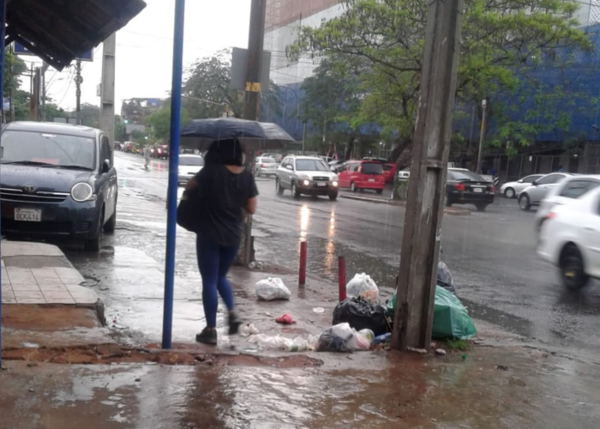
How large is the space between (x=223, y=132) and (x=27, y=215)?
4856mm

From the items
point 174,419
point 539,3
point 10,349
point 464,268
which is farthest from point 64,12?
point 539,3

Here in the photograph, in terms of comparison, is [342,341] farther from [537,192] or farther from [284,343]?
[537,192]

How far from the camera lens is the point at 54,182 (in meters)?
9.49

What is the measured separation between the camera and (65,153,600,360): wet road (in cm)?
762

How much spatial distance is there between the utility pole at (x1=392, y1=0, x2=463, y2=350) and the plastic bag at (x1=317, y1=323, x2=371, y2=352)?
0.28 meters

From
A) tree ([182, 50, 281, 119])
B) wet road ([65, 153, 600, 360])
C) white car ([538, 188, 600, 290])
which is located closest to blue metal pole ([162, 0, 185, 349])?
wet road ([65, 153, 600, 360])

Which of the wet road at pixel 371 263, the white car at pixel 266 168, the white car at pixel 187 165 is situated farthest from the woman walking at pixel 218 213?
the white car at pixel 266 168

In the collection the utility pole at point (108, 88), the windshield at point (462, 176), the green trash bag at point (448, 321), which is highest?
the utility pole at point (108, 88)

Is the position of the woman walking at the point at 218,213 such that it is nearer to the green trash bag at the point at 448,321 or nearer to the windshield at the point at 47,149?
the green trash bag at the point at 448,321

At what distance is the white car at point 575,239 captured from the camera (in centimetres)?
944

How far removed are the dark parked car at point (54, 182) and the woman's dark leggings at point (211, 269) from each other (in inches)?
177

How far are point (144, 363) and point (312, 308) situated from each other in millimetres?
3192

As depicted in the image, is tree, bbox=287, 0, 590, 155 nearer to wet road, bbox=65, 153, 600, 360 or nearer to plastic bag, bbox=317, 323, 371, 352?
wet road, bbox=65, 153, 600, 360

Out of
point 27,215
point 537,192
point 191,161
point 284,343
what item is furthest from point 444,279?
point 537,192
